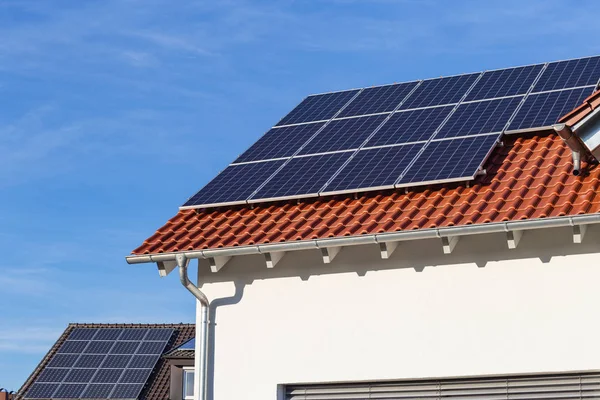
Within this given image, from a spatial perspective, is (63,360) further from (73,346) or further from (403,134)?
(403,134)

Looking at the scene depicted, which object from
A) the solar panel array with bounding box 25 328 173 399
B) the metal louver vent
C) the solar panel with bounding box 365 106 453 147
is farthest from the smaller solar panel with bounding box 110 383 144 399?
the metal louver vent

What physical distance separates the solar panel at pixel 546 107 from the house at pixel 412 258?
3cm

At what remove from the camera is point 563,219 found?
10180mm

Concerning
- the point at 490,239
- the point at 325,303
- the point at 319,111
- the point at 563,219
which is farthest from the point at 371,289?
the point at 319,111

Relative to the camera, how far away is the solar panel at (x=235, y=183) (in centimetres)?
1316

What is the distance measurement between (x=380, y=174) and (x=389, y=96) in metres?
3.60

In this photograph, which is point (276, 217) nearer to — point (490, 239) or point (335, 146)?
point (335, 146)

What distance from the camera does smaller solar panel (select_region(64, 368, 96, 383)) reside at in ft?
119

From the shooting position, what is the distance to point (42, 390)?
121 feet

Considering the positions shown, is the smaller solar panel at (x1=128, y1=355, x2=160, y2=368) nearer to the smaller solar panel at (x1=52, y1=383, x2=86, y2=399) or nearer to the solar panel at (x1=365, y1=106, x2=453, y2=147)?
the smaller solar panel at (x1=52, y1=383, x2=86, y2=399)

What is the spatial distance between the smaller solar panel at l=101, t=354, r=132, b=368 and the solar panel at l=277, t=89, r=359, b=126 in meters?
21.9

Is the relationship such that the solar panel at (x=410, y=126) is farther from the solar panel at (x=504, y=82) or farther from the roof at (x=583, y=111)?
the roof at (x=583, y=111)

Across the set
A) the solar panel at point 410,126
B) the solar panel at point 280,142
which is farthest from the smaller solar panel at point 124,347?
the solar panel at point 410,126

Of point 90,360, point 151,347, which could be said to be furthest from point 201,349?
point 90,360
